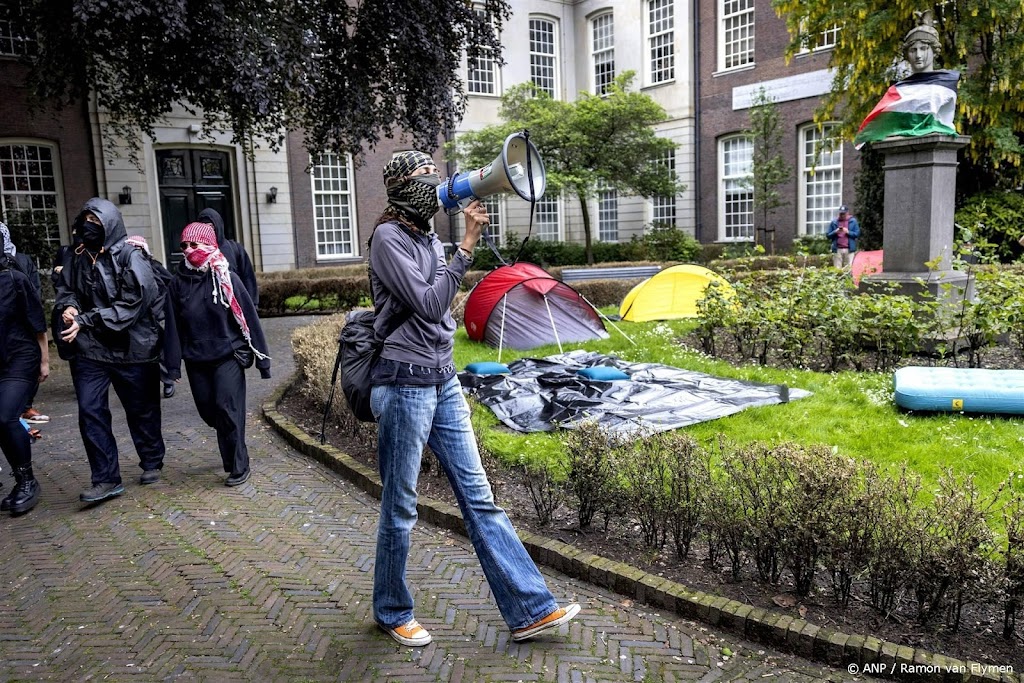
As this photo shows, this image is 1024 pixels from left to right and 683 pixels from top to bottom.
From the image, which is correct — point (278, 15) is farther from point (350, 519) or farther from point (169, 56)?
point (350, 519)

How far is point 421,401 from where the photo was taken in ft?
10.1

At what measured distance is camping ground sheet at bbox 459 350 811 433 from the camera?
6480 millimetres

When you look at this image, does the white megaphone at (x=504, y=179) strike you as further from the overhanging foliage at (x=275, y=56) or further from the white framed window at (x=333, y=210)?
the white framed window at (x=333, y=210)

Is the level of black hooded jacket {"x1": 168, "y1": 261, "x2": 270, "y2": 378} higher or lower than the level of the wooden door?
lower

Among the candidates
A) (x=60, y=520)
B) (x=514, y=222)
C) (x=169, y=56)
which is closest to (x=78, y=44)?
(x=169, y=56)

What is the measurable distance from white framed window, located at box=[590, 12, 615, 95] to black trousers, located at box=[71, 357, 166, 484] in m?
23.0

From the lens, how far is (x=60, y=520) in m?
4.96

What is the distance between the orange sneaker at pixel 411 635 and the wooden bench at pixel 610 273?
40.5 feet

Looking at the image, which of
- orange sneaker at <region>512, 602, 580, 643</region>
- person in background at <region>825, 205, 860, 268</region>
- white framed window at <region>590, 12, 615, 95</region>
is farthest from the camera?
white framed window at <region>590, 12, 615, 95</region>

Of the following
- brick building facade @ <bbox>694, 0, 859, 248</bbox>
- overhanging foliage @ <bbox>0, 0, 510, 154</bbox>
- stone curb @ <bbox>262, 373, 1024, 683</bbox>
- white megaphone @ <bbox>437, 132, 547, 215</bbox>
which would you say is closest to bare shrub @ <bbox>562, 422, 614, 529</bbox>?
stone curb @ <bbox>262, 373, 1024, 683</bbox>

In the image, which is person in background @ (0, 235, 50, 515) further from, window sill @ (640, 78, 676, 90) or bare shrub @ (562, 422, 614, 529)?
window sill @ (640, 78, 676, 90)

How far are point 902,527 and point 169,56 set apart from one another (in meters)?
9.76

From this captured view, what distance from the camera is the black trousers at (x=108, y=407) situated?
16.9ft

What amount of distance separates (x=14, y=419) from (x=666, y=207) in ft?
74.5
